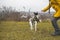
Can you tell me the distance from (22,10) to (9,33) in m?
1.48

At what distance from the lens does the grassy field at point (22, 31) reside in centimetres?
495

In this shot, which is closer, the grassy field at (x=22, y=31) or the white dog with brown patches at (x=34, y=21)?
the grassy field at (x=22, y=31)

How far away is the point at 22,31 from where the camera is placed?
5613mm

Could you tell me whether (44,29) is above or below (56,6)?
below

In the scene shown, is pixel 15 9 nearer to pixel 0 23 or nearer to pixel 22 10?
pixel 22 10

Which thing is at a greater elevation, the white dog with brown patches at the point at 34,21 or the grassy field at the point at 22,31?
the white dog with brown patches at the point at 34,21

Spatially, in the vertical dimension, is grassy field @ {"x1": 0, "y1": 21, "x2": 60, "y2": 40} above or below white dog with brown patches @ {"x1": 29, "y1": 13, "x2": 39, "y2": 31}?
below

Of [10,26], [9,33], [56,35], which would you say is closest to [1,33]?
[9,33]

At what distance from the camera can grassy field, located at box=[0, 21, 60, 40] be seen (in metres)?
4.95

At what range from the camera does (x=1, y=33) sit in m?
5.37

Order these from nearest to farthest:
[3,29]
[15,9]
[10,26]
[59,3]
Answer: [59,3] → [3,29] → [10,26] → [15,9]

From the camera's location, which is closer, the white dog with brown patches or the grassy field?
the grassy field

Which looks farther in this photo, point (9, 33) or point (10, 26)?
point (10, 26)

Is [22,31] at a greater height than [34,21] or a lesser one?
lesser
